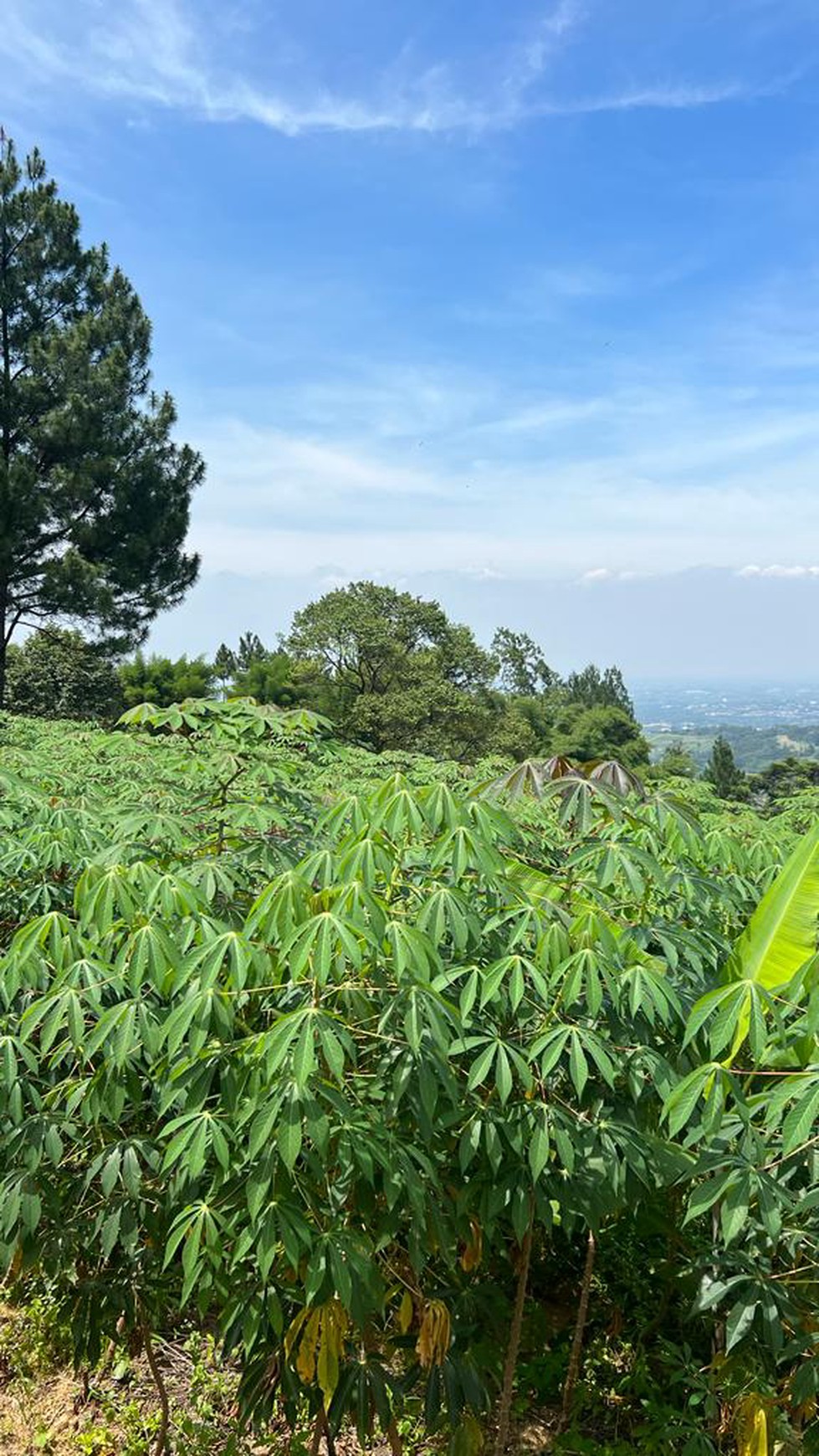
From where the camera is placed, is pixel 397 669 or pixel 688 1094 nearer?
pixel 688 1094

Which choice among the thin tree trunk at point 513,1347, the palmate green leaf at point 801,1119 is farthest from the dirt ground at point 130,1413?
the palmate green leaf at point 801,1119

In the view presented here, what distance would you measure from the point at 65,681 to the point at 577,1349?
722 inches

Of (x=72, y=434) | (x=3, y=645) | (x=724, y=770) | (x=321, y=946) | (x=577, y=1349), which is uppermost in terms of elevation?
(x=72, y=434)

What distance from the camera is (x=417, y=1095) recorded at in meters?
1.67

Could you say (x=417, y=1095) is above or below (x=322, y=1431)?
above

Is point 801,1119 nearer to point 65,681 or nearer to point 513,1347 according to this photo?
point 513,1347

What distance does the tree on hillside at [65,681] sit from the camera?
18.7m

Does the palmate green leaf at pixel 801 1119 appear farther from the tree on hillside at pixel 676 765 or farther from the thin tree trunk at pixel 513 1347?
the tree on hillside at pixel 676 765

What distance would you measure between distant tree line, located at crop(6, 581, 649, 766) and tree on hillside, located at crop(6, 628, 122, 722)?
0.03 metres

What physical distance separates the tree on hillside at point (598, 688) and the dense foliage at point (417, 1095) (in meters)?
53.8

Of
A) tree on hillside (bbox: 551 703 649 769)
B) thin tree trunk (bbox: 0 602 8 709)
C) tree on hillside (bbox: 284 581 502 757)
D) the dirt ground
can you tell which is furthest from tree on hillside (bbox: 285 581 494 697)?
the dirt ground

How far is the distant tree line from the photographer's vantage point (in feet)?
62.2

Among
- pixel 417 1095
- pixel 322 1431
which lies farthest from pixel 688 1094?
pixel 322 1431

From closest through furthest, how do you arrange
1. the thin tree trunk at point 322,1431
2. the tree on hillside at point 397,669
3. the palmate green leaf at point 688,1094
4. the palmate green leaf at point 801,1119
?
the palmate green leaf at point 801,1119 < the palmate green leaf at point 688,1094 < the thin tree trunk at point 322,1431 < the tree on hillside at point 397,669
